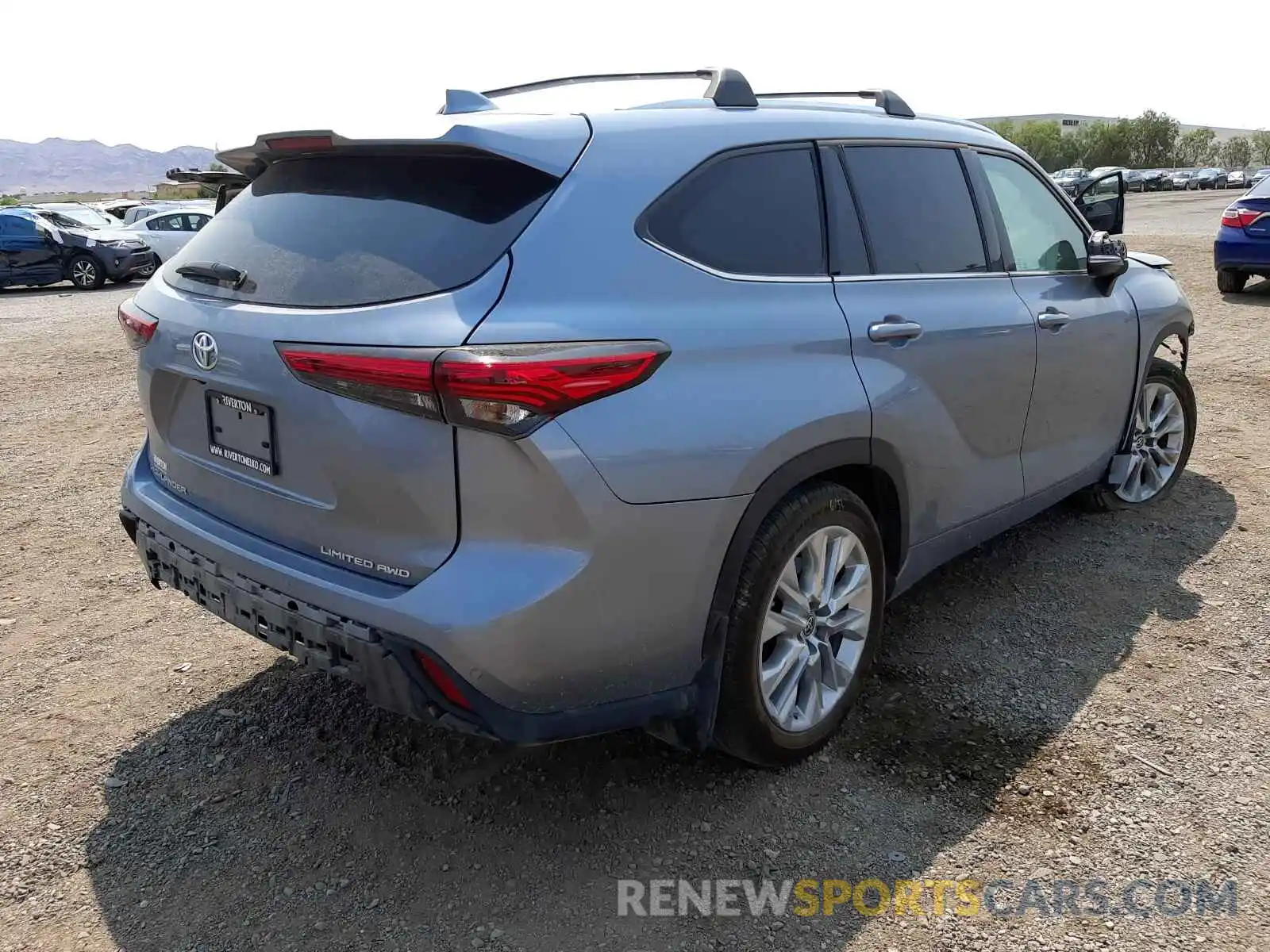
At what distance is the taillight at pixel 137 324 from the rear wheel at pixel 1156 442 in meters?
4.15

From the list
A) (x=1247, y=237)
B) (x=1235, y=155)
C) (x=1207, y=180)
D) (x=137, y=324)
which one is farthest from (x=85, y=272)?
(x=1235, y=155)

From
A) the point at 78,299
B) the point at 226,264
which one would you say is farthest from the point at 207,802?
the point at 78,299

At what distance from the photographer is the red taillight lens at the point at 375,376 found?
7.32ft

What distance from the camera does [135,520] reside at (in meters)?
3.08

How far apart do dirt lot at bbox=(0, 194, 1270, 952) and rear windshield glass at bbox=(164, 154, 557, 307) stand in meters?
1.46

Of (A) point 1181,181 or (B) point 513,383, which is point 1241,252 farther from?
(A) point 1181,181

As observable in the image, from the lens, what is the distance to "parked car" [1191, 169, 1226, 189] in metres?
76.4

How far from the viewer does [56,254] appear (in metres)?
18.7

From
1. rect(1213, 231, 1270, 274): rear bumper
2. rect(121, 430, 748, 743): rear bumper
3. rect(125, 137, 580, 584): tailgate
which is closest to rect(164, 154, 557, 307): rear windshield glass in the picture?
rect(125, 137, 580, 584): tailgate

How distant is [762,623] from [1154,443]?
338 centimetres

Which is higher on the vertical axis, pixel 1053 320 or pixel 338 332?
pixel 338 332

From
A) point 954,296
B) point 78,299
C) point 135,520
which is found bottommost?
point 78,299

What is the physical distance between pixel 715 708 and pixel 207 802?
4.94 feet

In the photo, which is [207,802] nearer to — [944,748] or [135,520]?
[135,520]
